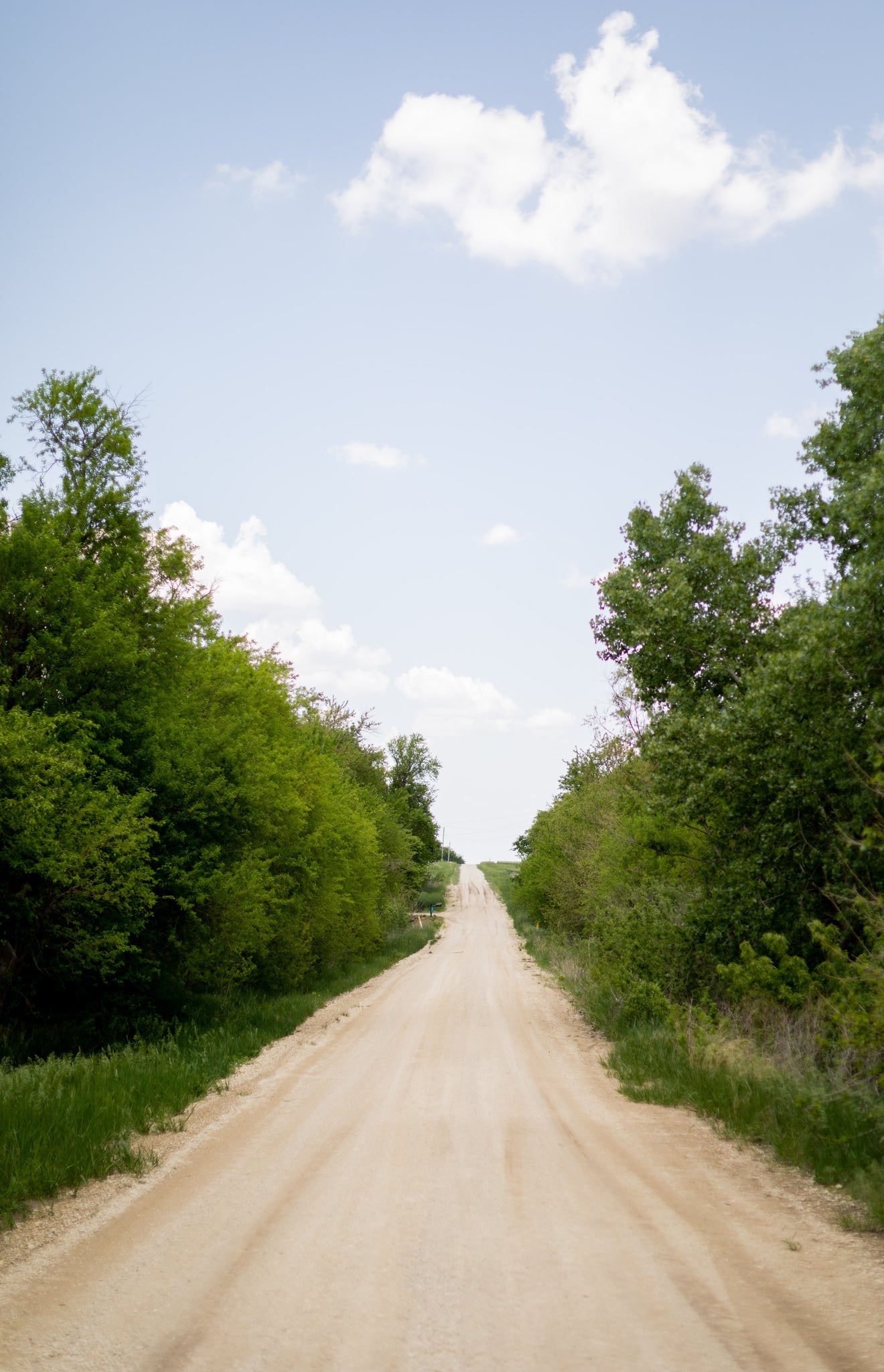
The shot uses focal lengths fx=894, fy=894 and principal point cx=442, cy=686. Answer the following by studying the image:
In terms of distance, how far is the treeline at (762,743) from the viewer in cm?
1219

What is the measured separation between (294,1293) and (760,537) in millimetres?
13192

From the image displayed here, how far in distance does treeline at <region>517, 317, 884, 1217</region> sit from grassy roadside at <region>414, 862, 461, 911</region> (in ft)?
201

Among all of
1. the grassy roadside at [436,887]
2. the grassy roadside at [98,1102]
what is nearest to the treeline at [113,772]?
the grassy roadside at [98,1102]

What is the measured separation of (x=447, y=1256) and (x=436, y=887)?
9580cm

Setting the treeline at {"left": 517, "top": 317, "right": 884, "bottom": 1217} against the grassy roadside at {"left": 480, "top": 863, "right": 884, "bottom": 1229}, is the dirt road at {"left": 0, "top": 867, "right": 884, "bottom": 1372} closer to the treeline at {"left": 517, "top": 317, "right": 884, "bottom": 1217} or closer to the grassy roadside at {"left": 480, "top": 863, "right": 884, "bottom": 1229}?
the grassy roadside at {"left": 480, "top": 863, "right": 884, "bottom": 1229}

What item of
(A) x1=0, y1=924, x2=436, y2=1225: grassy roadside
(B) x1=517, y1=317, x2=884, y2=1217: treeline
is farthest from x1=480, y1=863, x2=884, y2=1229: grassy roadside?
(A) x1=0, y1=924, x2=436, y2=1225: grassy roadside

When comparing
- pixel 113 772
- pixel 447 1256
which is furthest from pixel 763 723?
pixel 113 772

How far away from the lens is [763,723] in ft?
42.8

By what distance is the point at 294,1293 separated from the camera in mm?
5320

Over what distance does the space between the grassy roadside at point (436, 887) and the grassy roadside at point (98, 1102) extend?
61053 millimetres

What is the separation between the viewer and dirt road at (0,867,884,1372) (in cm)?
463

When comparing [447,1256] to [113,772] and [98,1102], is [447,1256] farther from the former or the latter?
[113,772]

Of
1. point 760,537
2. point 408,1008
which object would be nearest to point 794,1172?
point 760,537

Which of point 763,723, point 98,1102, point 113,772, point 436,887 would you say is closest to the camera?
point 98,1102
